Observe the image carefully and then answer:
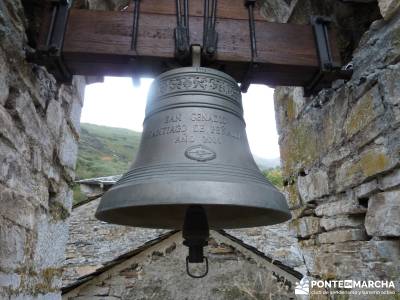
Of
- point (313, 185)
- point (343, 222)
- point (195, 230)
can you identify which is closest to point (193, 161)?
point (195, 230)

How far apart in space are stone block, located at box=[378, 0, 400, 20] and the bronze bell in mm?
672

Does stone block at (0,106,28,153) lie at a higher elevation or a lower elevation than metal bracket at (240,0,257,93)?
lower

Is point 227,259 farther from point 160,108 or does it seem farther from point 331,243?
point 160,108

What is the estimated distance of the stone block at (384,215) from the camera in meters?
1.35

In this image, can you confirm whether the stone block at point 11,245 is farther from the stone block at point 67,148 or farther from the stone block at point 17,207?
the stone block at point 67,148

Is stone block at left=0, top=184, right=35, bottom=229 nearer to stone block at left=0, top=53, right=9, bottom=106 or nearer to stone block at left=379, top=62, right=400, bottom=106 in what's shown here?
stone block at left=0, top=53, right=9, bottom=106

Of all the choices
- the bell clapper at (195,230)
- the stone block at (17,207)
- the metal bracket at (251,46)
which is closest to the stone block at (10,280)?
the stone block at (17,207)

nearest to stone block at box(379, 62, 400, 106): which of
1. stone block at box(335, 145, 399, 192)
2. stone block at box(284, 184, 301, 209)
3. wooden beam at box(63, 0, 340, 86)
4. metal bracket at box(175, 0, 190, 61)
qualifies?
stone block at box(335, 145, 399, 192)

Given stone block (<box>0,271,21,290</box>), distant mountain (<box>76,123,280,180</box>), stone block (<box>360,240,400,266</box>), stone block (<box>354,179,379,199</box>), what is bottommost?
stone block (<box>0,271,21,290</box>)

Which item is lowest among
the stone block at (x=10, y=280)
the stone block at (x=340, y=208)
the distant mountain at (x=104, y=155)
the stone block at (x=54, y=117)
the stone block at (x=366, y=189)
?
the stone block at (x=10, y=280)

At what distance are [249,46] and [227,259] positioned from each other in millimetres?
3345

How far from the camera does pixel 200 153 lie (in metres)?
1.31

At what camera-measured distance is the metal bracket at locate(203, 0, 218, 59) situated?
1.58 m

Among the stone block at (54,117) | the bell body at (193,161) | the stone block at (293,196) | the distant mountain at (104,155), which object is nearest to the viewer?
the bell body at (193,161)
